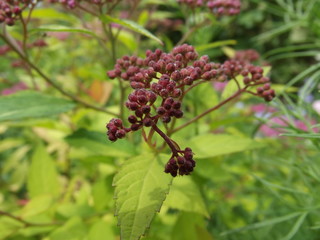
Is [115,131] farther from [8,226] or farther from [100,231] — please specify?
[8,226]

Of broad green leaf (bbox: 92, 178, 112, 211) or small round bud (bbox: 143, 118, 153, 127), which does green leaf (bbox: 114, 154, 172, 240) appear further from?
broad green leaf (bbox: 92, 178, 112, 211)

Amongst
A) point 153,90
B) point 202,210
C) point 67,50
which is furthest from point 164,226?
point 67,50

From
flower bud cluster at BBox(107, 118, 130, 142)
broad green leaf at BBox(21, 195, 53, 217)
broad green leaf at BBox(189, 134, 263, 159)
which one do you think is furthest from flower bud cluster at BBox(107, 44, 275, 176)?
broad green leaf at BBox(21, 195, 53, 217)

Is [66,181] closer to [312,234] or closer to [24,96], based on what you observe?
[24,96]

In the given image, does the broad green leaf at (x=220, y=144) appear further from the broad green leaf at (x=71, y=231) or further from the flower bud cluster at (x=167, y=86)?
the broad green leaf at (x=71, y=231)

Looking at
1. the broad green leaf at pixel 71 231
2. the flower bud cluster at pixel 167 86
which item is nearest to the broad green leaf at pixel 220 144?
the flower bud cluster at pixel 167 86

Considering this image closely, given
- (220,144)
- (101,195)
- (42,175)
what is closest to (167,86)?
(220,144)
